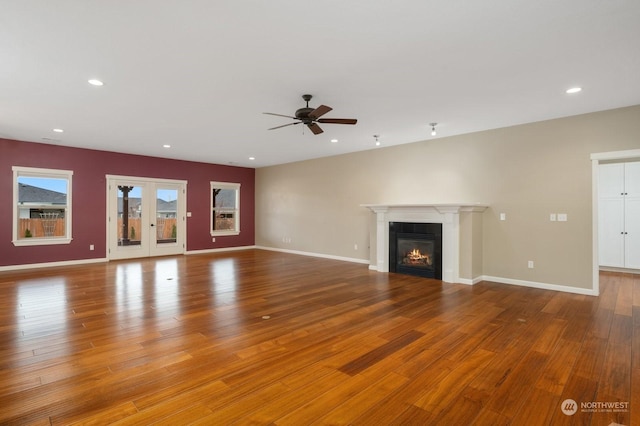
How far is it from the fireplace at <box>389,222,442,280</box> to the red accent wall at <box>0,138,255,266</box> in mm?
5915

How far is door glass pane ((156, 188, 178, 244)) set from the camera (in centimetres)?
898

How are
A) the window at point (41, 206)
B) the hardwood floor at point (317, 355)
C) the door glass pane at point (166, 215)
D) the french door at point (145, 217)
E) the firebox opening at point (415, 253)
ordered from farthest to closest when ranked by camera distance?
the door glass pane at point (166, 215) → the french door at point (145, 217) → the window at point (41, 206) → the firebox opening at point (415, 253) → the hardwood floor at point (317, 355)

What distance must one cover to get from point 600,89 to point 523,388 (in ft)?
12.3

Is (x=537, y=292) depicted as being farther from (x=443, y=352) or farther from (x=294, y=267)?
(x=294, y=267)

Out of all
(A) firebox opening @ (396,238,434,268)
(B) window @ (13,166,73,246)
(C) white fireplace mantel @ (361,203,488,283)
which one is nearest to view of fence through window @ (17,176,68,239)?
(B) window @ (13,166,73,246)

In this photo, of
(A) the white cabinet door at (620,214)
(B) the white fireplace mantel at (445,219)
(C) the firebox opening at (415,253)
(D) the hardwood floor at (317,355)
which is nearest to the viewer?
(D) the hardwood floor at (317,355)

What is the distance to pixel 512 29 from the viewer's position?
8.83 feet

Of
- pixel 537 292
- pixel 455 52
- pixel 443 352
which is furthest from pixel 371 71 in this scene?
pixel 537 292

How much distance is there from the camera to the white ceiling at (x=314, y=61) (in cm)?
246

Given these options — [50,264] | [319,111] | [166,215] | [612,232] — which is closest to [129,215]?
Result: [166,215]

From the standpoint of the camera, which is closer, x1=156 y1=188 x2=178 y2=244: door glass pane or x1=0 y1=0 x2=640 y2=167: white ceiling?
x1=0 y1=0 x2=640 y2=167: white ceiling

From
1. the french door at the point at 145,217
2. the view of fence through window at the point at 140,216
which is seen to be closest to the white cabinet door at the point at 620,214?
the french door at the point at 145,217

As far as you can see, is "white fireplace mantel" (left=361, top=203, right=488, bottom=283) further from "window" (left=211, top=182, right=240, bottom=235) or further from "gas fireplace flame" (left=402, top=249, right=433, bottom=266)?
"window" (left=211, top=182, right=240, bottom=235)

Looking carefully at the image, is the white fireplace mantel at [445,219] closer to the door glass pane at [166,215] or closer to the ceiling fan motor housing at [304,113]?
the ceiling fan motor housing at [304,113]
